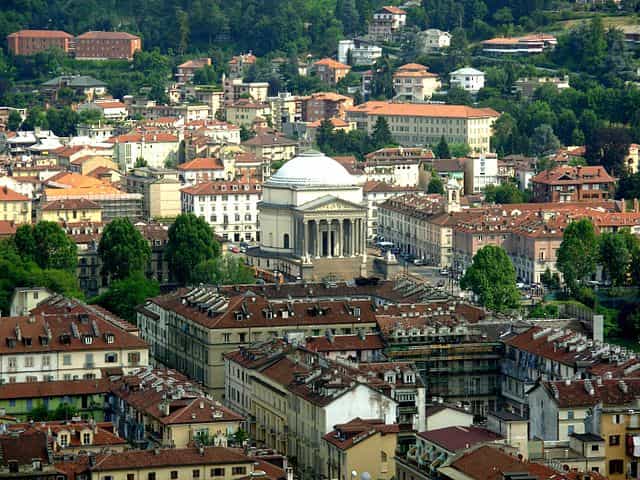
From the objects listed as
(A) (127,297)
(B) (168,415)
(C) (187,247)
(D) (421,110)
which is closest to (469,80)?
(D) (421,110)

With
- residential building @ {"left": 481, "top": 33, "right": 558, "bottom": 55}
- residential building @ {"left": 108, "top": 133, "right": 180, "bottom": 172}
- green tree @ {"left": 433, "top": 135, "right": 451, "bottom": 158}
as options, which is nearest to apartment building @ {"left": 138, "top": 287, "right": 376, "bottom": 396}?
residential building @ {"left": 108, "top": 133, "right": 180, "bottom": 172}

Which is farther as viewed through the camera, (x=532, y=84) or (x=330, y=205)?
(x=532, y=84)

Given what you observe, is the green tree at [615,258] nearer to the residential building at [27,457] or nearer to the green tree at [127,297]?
the green tree at [127,297]

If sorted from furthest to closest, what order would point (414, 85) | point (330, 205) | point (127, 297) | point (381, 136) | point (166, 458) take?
1. point (414, 85)
2. point (381, 136)
3. point (330, 205)
4. point (127, 297)
5. point (166, 458)

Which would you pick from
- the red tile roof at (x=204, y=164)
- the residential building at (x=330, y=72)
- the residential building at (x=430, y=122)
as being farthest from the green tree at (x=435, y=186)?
the residential building at (x=330, y=72)

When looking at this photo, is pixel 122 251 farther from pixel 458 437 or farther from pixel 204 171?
pixel 458 437

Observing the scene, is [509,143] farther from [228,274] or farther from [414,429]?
[414,429]
